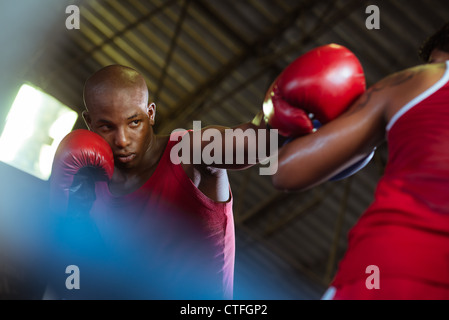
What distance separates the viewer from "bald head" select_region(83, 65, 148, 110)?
2.21 meters

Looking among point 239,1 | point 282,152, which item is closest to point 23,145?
point 239,1

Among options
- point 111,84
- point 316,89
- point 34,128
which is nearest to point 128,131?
point 111,84

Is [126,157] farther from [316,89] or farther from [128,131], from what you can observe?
[316,89]

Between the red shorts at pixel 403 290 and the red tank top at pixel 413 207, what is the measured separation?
0.01 m

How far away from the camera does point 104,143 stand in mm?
2191

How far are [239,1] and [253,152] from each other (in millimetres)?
4710

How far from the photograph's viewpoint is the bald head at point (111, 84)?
2.21m

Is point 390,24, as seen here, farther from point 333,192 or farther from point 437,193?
point 437,193

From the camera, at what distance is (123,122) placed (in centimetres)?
221

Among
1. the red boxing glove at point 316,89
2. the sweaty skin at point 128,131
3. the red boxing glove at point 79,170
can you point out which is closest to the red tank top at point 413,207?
the red boxing glove at point 316,89

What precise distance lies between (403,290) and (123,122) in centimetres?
135

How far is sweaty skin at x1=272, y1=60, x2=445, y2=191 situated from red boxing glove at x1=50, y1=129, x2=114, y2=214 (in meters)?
0.90

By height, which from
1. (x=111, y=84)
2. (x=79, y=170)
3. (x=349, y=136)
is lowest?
(x=349, y=136)

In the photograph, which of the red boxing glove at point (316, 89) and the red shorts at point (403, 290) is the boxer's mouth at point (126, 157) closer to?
the red boxing glove at point (316, 89)
